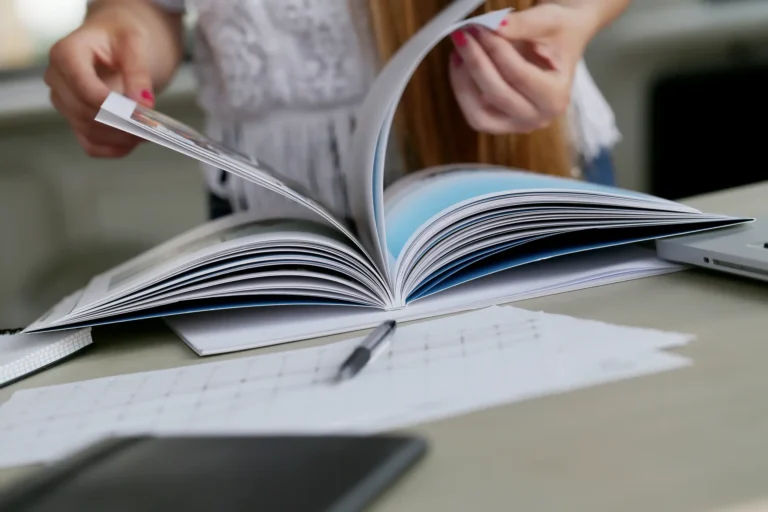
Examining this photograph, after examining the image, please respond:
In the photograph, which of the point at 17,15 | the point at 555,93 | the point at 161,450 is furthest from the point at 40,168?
the point at 161,450

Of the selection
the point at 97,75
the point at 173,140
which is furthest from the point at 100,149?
Result: the point at 173,140

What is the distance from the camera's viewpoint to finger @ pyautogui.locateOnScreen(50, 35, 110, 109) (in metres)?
0.61

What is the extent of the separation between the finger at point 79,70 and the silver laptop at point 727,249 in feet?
1.47

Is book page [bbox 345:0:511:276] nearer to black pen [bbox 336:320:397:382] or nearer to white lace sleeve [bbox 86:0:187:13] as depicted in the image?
black pen [bbox 336:320:397:382]

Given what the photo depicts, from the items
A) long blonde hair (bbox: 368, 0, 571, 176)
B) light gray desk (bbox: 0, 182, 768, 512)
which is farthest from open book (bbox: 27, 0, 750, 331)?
long blonde hair (bbox: 368, 0, 571, 176)

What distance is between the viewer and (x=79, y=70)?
0.62 metres

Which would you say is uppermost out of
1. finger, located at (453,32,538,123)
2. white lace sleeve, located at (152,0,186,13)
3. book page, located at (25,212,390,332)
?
white lace sleeve, located at (152,0,186,13)

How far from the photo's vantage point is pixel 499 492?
0.24 meters

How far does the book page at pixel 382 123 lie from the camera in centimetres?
45

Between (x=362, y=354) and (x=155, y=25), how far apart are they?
0.62m

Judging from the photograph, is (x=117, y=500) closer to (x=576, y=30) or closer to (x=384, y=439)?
(x=384, y=439)

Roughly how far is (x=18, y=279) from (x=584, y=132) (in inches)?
50.0

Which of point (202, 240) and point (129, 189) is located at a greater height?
point (202, 240)

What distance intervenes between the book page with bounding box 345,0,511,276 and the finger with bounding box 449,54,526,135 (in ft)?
0.57
